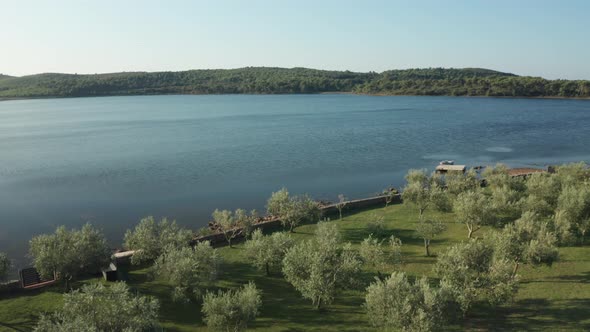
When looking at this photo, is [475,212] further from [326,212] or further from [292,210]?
[292,210]

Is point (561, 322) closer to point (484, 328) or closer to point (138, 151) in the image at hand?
point (484, 328)

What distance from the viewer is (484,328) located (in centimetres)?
2966

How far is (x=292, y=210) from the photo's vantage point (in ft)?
164

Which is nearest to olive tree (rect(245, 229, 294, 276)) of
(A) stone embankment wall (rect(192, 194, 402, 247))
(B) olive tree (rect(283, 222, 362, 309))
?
(B) olive tree (rect(283, 222, 362, 309))

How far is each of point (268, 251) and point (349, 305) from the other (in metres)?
8.80

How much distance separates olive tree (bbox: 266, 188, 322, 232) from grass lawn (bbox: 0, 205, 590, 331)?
9.07m

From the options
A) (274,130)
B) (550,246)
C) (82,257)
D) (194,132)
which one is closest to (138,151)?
(194,132)

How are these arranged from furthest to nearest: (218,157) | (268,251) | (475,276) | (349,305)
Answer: (218,157), (268,251), (349,305), (475,276)

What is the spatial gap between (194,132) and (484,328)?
128 meters

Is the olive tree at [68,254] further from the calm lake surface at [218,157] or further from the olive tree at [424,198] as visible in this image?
the olive tree at [424,198]

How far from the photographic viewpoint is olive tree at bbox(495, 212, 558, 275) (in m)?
35.1

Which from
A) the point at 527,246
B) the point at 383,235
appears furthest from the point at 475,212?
the point at 383,235

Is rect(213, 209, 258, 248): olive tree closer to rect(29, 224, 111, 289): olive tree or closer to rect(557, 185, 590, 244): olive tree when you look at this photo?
rect(29, 224, 111, 289): olive tree

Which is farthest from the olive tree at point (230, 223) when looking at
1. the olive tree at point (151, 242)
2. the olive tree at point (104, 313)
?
the olive tree at point (104, 313)
